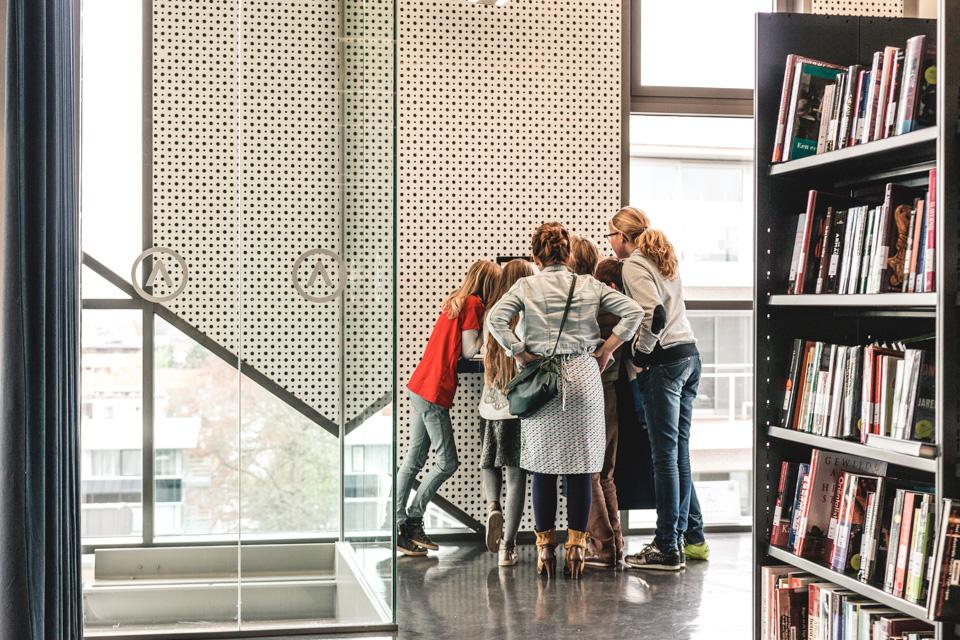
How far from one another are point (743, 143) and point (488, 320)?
9.06ft

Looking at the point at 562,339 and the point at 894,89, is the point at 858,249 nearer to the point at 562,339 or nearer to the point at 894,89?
the point at 894,89

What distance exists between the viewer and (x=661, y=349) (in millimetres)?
4680

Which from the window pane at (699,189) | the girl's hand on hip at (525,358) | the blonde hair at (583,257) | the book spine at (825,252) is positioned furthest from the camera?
the window pane at (699,189)

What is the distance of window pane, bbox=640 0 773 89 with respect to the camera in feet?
19.2

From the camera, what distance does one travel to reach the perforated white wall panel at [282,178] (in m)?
3.73

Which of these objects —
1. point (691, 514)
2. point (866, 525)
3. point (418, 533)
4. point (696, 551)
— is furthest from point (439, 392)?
point (866, 525)

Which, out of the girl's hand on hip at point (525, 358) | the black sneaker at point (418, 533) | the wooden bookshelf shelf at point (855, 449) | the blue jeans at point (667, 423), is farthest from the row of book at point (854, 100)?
the black sneaker at point (418, 533)

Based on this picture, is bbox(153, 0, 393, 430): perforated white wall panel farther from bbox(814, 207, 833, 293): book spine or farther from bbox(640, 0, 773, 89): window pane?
bbox(640, 0, 773, 89): window pane

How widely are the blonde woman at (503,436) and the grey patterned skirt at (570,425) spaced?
12.4 inches

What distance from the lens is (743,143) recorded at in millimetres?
6328

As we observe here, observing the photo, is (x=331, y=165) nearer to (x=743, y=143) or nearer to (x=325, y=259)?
(x=325, y=259)

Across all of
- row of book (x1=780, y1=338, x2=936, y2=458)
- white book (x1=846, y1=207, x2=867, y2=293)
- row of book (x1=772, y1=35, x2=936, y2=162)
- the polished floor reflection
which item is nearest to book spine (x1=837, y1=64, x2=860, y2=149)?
row of book (x1=772, y1=35, x2=936, y2=162)

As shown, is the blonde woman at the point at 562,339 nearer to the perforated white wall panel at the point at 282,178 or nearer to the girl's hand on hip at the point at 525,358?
the girl's hand on hip at the point at 525,358

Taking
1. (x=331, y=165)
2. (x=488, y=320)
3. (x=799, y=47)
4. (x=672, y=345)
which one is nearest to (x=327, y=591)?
(x=488, y=320)
